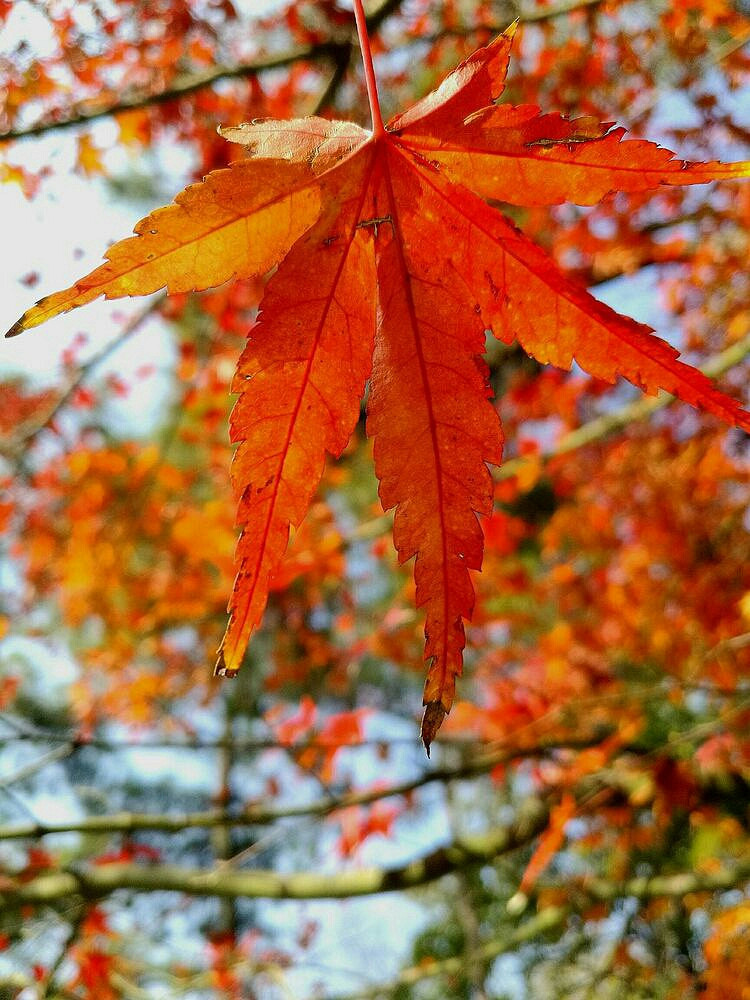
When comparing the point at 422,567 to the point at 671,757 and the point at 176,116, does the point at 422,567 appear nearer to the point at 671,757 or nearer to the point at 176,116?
the point at 671,757

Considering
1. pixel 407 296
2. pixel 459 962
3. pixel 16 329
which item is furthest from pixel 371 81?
pixel 459 962

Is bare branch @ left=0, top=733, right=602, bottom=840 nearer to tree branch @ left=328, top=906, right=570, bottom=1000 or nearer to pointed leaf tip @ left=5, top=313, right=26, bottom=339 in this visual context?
tree branch @ left=328, top=906, right=570, bottom=1000

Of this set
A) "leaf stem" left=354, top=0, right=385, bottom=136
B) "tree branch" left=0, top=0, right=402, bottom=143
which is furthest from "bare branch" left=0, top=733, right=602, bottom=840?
"tree branch" left=0, top=0, right=402, bottom=143

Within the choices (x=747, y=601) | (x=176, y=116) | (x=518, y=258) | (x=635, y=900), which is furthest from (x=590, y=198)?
(x=176, y=116)

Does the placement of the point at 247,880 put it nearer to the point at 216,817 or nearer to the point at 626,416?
the point at 216,817

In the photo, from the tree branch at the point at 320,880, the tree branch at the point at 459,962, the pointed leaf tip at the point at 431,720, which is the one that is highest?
the tree branch at the point at 320,880

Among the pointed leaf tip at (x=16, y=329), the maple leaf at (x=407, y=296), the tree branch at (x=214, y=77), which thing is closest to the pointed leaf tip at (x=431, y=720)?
the maple leaf at (x=407, y=296)

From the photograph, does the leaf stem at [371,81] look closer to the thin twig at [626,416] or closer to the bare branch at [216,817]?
the bare branch at [216,817]
